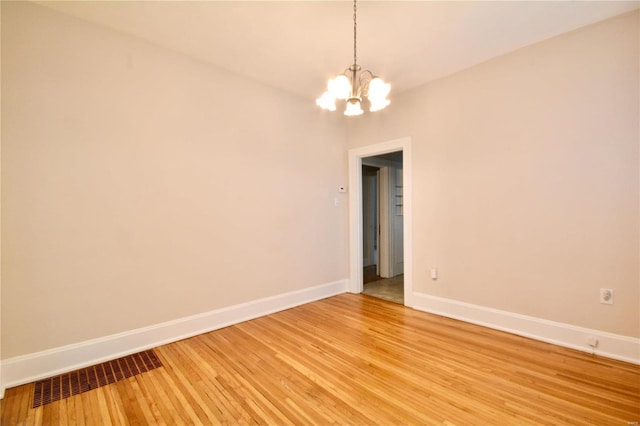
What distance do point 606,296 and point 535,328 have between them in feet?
2.09

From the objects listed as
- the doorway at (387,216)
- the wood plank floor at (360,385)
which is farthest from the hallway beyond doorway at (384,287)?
the wood plank floor at (360,385)

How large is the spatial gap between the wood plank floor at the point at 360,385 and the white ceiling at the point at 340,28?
2.90m

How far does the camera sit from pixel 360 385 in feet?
6.57

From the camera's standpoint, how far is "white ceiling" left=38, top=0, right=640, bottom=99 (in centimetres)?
224

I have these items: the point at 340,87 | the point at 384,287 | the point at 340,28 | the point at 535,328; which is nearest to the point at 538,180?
the point at 535,328

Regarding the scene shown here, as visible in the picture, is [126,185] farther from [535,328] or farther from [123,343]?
[535,328]

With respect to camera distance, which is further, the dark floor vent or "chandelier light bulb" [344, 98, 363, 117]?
"chandelier light bulb" [344, 98, 363, 117]

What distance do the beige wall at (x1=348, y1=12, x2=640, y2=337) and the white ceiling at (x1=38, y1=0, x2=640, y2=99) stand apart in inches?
11.3

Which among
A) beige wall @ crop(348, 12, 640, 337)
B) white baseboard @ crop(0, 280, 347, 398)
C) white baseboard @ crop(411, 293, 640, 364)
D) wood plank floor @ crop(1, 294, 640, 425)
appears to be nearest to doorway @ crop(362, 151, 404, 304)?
white baseboard @ crop(411, 293, 640, 364)

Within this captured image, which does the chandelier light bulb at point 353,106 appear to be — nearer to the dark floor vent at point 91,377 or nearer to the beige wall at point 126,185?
the beige wall at point 126,185

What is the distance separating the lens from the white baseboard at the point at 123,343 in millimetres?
2084

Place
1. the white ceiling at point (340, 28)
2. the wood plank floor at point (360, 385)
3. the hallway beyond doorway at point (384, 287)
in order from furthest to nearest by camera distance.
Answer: the hallway beyond doorway at point (384, 287), the white ceiling at point (340, 28), the wood plank floor at point (360, 385)

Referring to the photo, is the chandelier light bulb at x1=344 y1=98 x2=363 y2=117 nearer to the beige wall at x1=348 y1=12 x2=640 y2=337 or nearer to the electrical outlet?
the beige wall at x1=348 y1=12 x2=640 y2=337

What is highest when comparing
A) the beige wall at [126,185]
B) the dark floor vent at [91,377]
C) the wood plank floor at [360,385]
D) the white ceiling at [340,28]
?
the white ceiling at [340,28]
